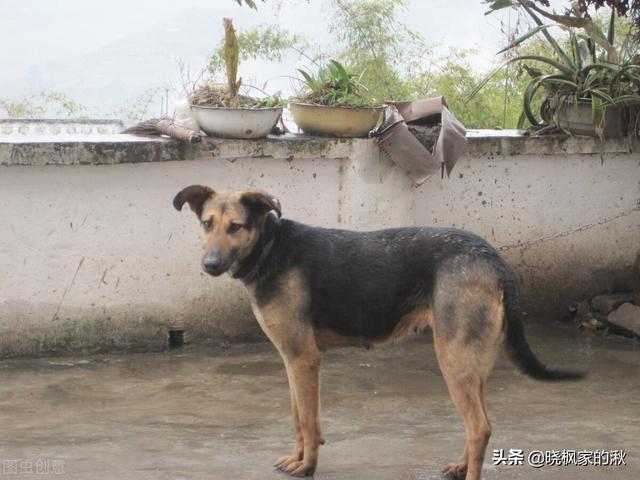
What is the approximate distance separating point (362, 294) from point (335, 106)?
99.9 inches

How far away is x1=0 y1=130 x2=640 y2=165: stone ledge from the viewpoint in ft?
20.8

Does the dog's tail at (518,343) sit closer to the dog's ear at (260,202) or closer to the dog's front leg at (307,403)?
the dog's front leg at (307,403)

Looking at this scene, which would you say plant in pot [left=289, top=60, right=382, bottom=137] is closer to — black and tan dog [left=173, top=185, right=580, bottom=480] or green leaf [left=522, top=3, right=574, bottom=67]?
green leaf [left=522, top=3, right=574, bottom=67]

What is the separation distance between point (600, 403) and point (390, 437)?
1421 mm

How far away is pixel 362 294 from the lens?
182 inches

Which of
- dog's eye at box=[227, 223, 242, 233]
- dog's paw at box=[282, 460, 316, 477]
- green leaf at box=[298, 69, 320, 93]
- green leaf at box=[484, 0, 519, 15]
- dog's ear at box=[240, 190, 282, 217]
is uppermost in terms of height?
green leaf at box=[484, 0, 519, 15]

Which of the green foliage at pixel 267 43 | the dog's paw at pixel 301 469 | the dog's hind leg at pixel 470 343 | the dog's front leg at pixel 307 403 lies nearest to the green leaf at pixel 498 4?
the dog's hind leg at pixel 470 343

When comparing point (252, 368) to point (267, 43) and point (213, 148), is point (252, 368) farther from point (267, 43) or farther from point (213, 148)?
point (267, 43)

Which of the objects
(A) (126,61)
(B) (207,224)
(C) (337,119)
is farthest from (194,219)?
(A) (126,61)

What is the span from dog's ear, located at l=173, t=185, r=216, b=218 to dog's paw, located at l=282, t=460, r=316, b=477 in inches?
49.6

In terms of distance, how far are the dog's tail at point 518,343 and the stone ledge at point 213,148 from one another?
2.68m

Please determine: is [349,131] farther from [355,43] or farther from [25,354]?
[355,43]

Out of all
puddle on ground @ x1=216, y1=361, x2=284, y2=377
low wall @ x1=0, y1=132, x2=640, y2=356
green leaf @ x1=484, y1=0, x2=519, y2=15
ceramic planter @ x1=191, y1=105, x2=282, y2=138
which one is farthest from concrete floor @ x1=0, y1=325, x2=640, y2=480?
green leaf @ x1=484, y1=0, x2=519, y2=15
